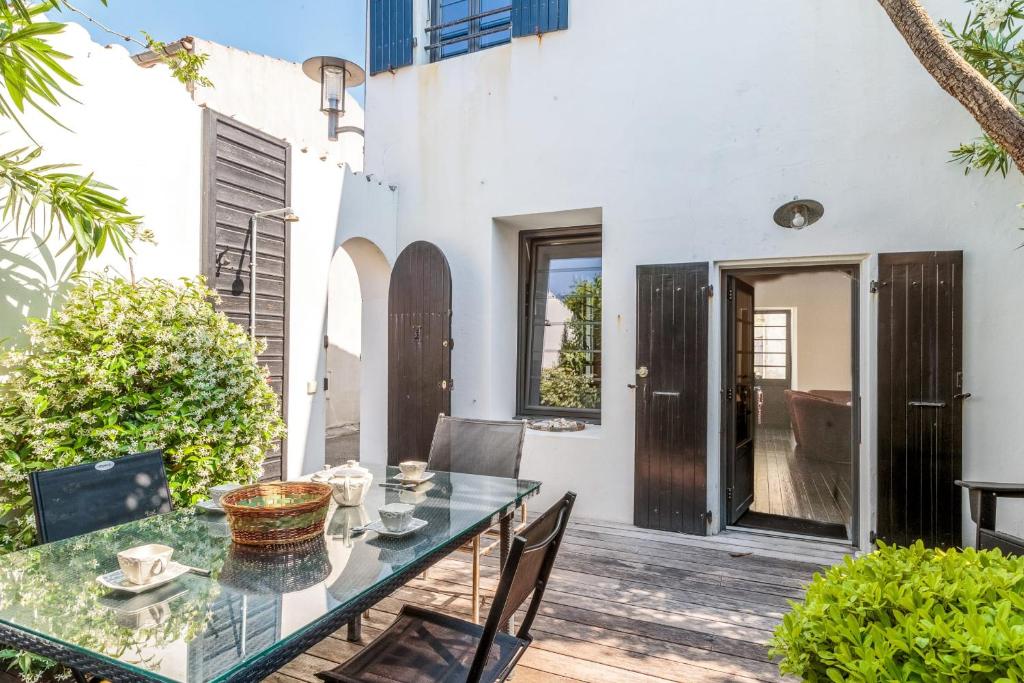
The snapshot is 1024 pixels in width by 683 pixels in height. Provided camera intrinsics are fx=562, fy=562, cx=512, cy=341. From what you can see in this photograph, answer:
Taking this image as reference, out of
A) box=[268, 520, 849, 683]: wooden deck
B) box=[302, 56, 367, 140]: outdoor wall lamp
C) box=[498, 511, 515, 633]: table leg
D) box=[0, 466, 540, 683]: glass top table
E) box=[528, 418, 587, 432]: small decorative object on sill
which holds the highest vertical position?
box=[302, 56, 367, 140]: outdoor wall lamp

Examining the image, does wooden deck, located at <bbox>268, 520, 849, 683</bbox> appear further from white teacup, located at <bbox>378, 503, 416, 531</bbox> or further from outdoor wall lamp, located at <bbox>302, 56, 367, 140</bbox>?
outdoor wall lamp, located at <bbox>302, 56, 367, 140</bbox>

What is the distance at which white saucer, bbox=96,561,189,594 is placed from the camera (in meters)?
1.38

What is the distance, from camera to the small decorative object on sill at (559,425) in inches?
181

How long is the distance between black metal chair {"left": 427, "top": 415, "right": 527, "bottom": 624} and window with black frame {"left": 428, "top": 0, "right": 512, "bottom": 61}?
3582 millimetres

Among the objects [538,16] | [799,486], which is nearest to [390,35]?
[538,16]

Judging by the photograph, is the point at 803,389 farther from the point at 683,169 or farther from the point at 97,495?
the point at 97,495

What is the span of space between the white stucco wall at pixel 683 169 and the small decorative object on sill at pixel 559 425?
0.42 ft

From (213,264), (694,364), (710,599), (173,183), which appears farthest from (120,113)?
(710,599)

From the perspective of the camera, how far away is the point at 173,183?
3352 millimetres

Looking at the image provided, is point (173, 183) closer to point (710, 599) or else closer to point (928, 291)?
point (710, 599)

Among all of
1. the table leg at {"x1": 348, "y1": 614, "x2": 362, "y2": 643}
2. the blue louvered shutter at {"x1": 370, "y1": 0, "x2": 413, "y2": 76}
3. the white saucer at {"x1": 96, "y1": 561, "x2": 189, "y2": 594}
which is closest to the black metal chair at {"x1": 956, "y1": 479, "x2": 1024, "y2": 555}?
the table leg at {"x1": 348, "y1": 614, "x2": 362, "y2": 643}

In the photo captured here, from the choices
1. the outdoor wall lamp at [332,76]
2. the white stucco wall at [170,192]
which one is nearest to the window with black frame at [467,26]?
the outdoor wall lamp at [332,76]

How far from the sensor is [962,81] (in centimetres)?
253

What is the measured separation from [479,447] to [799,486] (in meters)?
3.90
